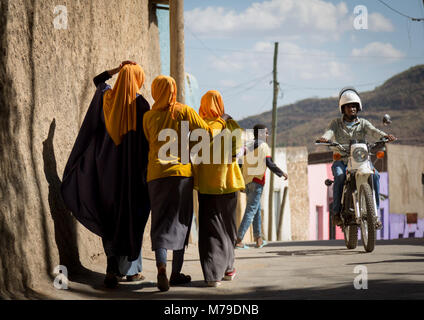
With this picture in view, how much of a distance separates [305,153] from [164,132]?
90.8 feet

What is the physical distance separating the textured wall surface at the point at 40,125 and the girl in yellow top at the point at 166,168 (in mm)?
900

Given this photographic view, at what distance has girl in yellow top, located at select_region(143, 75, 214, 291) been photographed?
17.9 ft

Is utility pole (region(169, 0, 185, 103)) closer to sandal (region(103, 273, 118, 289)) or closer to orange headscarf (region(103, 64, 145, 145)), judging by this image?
orange headscarf (region(103, 64, 145, 145))

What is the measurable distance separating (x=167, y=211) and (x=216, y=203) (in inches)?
23.1

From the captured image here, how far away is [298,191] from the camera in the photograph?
32.7 meters

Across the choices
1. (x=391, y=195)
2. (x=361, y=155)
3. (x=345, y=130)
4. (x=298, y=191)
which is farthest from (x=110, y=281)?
(x=391, y=195)

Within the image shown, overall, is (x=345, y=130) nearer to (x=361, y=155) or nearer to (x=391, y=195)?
(x=361, y=155)

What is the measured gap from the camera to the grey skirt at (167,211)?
546cm

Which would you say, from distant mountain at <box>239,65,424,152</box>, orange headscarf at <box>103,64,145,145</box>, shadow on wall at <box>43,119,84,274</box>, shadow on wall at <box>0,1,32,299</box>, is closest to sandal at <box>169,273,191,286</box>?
shadow on wall at <box>43,119,84,274</box>

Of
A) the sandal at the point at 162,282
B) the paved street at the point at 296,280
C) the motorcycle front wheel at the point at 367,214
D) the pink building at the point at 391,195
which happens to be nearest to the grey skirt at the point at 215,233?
the paved street at the point at 296,280

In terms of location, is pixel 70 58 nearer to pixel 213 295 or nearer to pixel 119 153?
pixel 119 153

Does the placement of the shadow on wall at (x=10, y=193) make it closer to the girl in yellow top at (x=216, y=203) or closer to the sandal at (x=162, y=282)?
the sandal at (x=162, y=282)
